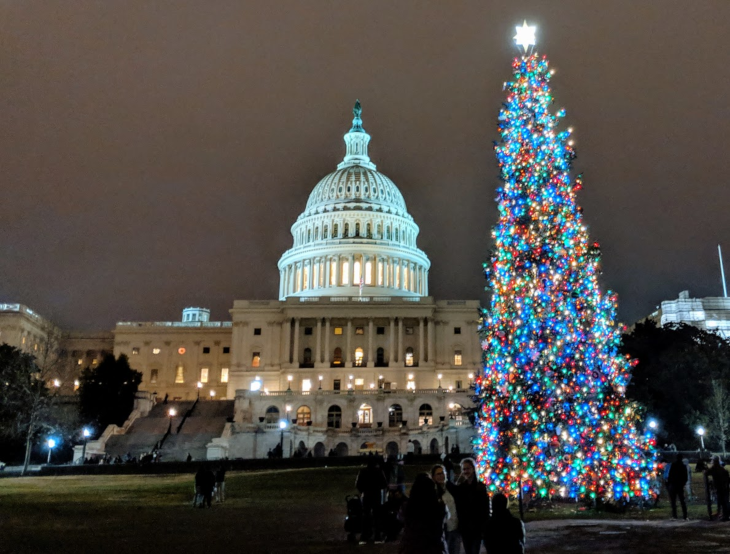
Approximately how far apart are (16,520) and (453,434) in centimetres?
5044

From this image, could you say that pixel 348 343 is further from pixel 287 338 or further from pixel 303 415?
pixel 303 415

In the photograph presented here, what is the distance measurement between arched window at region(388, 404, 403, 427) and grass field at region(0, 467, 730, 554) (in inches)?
1966

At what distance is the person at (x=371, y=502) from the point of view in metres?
16.6

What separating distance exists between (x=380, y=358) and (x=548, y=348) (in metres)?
77.6

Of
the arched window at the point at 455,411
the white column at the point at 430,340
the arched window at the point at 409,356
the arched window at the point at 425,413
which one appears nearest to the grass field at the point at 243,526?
the arched window at the point at 455,411

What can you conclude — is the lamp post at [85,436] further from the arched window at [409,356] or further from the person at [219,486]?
the arched window at [409,356]

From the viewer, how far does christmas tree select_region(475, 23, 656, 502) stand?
2162 centimetres

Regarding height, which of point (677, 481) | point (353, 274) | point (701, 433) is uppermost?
point (353, 274)

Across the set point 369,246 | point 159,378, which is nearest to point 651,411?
point 369,246

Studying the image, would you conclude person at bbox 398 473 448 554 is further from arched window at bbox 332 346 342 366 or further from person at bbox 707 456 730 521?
arched window at bbox 332 346 342 366

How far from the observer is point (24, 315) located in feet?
368

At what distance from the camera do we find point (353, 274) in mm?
118000

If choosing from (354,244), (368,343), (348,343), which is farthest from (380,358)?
(354,244)

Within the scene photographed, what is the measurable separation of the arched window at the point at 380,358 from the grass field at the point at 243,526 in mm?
67206
